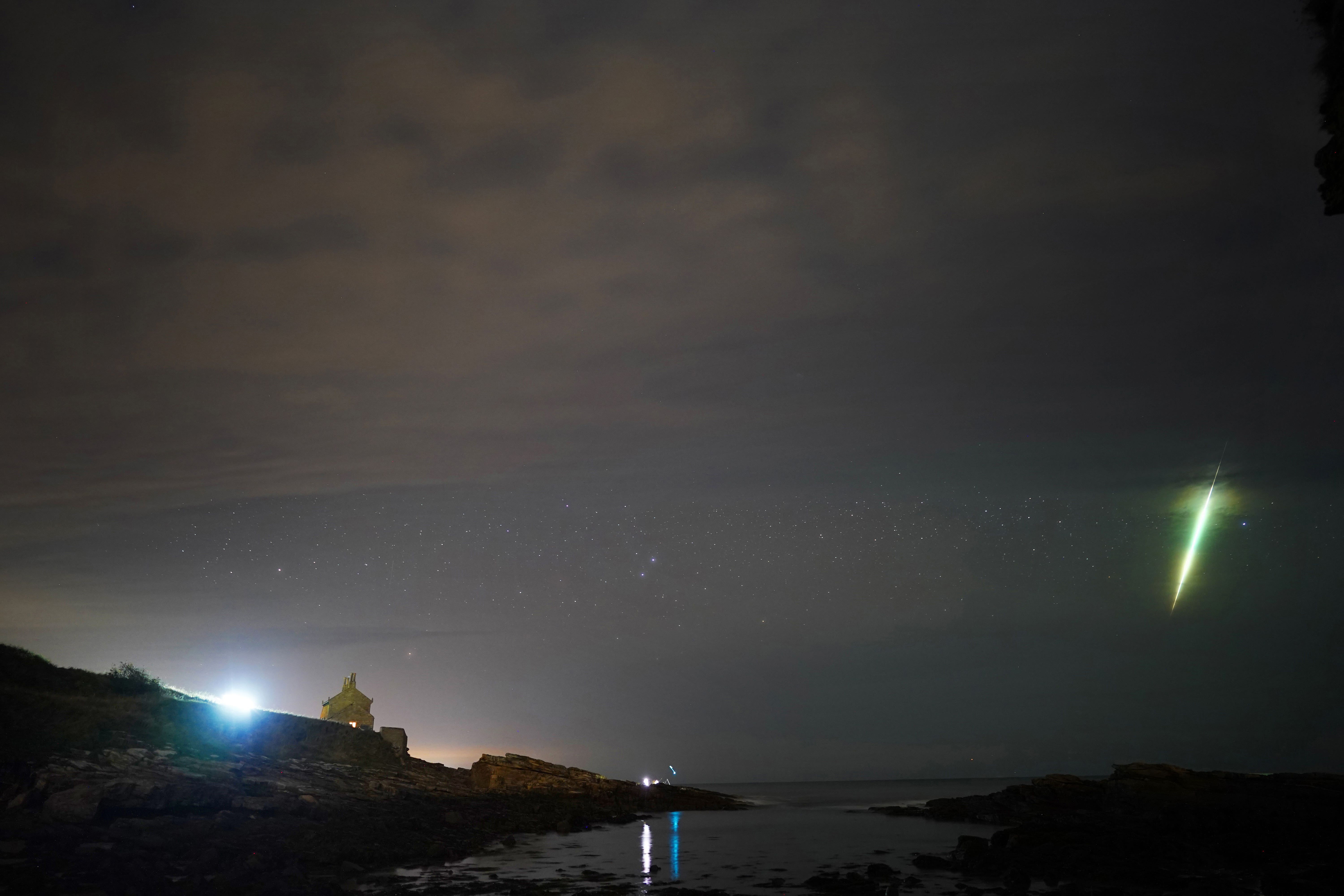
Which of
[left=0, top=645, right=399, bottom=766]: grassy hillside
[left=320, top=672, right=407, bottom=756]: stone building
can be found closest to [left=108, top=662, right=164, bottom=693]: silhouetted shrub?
[left=0, top=645, right=399, bottom=766]: grassy hillside

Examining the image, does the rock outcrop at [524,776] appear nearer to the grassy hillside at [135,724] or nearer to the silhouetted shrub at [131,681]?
the grassy hillside at [135,724]

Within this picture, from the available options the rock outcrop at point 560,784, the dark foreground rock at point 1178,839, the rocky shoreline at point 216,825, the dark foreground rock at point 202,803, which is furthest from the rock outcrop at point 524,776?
the dark foreground rock at point 1178,839

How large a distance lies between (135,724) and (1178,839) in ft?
165

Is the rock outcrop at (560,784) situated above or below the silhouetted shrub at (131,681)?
below

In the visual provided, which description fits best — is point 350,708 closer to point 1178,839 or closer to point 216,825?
point 216,825

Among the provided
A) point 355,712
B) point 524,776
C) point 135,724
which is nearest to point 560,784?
point 524,776

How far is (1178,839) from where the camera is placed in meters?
33.4

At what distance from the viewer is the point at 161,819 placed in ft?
81.2

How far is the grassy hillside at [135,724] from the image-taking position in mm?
31203

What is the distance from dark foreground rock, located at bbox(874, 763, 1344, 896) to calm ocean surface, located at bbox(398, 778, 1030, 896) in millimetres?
3666

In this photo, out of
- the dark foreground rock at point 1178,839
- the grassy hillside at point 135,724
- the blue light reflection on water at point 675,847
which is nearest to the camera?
the dark foreground rock at point 1178,839

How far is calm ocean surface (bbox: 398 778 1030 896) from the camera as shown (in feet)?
86.0

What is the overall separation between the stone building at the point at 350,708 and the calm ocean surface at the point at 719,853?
28699mm

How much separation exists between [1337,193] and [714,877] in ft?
96.9
